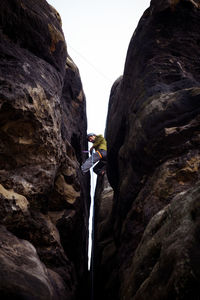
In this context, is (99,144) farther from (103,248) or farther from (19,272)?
(19,272)

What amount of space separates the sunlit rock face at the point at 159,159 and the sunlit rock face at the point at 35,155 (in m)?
1.76

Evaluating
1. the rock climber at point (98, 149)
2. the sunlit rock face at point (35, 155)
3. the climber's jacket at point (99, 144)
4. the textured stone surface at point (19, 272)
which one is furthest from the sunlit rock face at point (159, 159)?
the climber's jacket at point (99, 144)

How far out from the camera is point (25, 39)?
8.20 m

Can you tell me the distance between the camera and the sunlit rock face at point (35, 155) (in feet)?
19.8

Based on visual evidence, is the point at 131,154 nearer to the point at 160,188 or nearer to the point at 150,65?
the point at 160,188

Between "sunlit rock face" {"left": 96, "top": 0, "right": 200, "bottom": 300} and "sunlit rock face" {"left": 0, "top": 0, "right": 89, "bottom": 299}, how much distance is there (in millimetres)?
1765

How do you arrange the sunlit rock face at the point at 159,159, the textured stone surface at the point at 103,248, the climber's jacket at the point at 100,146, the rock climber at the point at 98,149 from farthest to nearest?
1. the climber's jacket at the point at 100,146
2. the rock climber at the point at 98,149
3. the textured stone surface at the point at 103,248
4. the sunlit rock face at the point at 159,159

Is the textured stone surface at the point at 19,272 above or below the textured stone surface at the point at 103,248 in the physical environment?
above

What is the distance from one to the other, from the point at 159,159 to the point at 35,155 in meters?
3.71

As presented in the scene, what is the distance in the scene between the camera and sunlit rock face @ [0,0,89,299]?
605 centimetres

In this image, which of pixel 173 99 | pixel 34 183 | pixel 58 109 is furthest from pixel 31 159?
pixel 173 99

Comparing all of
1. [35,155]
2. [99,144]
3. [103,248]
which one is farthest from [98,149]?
[35,155]

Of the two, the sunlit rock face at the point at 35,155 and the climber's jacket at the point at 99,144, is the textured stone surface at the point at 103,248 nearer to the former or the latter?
the sunlit rock face at the point at 35,155

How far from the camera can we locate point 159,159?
773 cm
